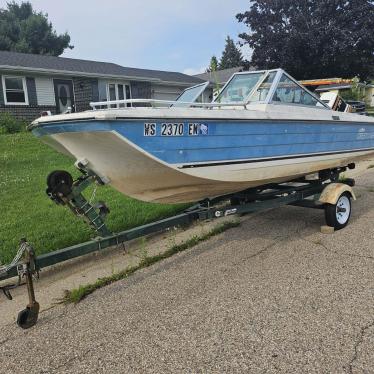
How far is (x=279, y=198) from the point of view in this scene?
17.8 ft

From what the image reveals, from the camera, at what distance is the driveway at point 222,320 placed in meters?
2.85

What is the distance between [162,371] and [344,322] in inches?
58.3

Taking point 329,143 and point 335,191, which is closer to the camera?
point 335,191

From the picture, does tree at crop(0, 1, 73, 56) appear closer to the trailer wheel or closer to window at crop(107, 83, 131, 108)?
window at crop(107, 83, 131, 108)

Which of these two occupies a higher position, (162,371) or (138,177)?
(138,177)

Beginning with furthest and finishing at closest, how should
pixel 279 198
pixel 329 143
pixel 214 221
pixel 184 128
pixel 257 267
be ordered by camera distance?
pixel 214 221 < pixel 329 143 < pixel 279 198 < pixel 257 267 < pixel 184 128

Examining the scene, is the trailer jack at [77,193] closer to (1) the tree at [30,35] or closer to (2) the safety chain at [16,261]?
(2) the safety chain at [16,261]

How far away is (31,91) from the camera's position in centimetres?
1923

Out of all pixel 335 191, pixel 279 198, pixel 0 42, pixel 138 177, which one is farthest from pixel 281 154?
pixel 0 42

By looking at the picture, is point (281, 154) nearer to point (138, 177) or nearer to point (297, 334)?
point (138, 177)

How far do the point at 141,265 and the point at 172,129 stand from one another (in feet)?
5.40

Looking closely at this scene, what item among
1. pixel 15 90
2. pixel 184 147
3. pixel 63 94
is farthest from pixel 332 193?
pixel 63 94

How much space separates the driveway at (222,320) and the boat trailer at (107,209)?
476 mm

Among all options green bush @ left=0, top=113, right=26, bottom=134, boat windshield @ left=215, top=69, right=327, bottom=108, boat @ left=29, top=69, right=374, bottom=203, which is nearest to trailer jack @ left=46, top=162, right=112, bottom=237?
boat @ left=29, top=69, right=374, bottom=203
